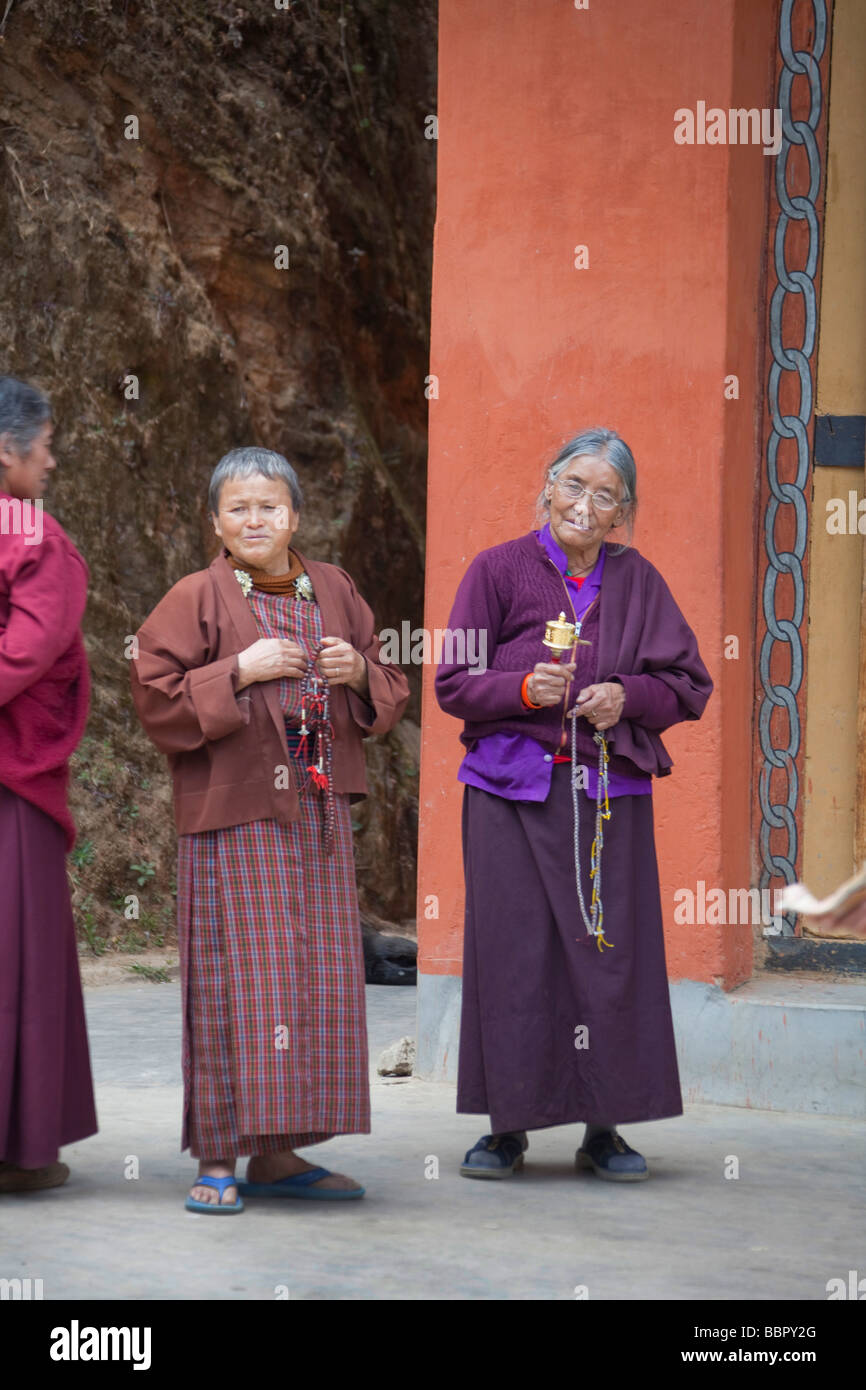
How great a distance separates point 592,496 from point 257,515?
0.91 m

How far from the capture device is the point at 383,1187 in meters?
4.43

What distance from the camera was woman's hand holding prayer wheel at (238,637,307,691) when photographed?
13.6 ft

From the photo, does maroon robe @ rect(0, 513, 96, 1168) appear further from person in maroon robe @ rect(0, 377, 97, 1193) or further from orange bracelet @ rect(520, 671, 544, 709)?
orange bracelet @ rect(520, 671, 544, 709)

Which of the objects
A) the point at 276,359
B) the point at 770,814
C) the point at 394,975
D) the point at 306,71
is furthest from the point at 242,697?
the point at 306,71

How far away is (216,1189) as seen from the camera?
4.09 m

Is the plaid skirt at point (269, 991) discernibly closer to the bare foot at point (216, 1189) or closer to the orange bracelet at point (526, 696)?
the bare foot at point (216, 1189)


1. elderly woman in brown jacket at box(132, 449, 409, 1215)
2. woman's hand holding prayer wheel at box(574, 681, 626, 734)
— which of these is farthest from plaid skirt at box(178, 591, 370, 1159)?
woman's hand holding prayer wheel at box(574, 681, 626, 734)

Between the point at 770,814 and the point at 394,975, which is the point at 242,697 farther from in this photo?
the point at 394,975

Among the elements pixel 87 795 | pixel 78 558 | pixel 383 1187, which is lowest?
pixel 383 1187

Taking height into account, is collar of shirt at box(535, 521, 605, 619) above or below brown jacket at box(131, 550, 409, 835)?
above

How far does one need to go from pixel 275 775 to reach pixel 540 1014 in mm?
975

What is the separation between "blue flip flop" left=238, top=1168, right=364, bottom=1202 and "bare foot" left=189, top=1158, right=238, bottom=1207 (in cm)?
14

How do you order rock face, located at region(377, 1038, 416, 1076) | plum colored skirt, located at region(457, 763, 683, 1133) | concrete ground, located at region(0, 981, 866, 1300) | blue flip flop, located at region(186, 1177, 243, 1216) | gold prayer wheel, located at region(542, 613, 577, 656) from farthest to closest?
rock face, located at region(377, 1038, 416, 1076) < plum colored skirt, located at region(457, 763, 683, 1133) < gold prayer wheel, located at region(542, 613, 577, 656) < blue flip flop, located at region(186, 1177, 243, 1216) < concrete ground, located at region(0, 981, 866, 1300)

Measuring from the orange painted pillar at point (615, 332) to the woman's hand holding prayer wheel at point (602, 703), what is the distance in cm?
119
